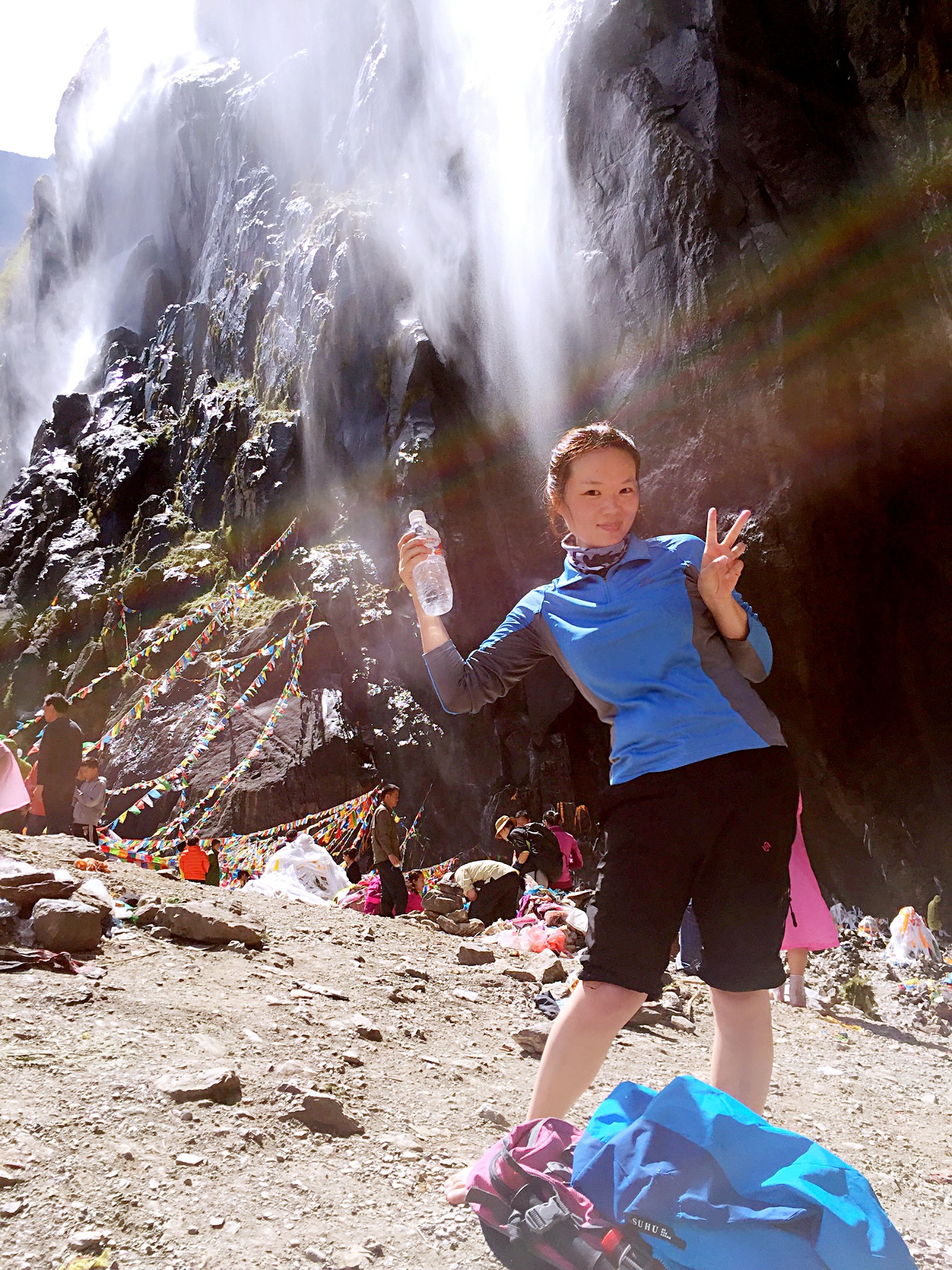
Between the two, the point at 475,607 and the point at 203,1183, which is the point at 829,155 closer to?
the point at 475,607

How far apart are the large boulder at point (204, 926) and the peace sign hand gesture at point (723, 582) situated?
2.59 metres

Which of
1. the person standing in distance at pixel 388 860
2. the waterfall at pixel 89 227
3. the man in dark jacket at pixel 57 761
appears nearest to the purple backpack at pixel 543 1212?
the person standing in distance at pixel 388 860

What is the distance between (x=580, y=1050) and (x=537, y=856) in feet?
19.8

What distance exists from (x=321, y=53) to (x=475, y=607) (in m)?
16.9

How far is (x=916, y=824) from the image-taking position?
11414 mm

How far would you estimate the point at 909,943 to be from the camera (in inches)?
276

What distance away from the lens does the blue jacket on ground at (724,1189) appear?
113 centimetres

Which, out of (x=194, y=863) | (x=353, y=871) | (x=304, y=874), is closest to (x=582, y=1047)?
(x=304, y=874)

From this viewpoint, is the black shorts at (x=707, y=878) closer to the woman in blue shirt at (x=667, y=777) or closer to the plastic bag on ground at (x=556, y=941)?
the woman in blue shirt at (x=667, y=777)

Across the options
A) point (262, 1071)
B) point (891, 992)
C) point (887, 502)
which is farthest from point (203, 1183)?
point (887, 502)

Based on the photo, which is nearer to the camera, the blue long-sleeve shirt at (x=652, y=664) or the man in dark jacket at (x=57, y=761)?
the blue long-sleeve shirt at (x=652, y=664)

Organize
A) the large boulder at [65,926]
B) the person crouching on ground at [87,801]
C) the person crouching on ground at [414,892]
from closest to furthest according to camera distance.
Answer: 1. the large boulder at [65,926]
2. the person crouching on ground at [414,892]
3. the person crouching on ground at [87,801]

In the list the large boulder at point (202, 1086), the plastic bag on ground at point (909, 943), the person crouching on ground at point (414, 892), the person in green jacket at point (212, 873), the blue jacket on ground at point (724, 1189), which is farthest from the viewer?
the person in green jacket at point (212, 873)

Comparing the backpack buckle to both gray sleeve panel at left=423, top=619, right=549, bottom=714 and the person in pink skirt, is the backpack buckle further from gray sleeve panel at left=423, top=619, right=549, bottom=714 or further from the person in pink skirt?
the person in pink skirt
